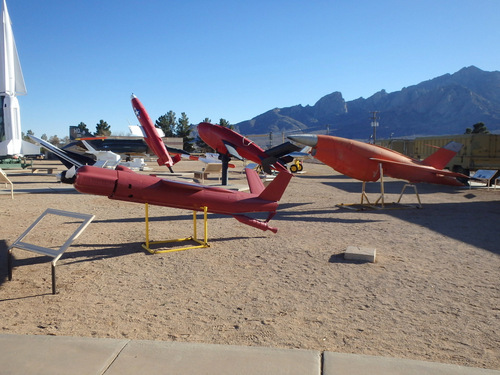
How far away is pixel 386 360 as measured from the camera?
118 inches

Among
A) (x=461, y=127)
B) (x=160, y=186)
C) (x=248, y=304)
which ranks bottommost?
(x=248, y=304)

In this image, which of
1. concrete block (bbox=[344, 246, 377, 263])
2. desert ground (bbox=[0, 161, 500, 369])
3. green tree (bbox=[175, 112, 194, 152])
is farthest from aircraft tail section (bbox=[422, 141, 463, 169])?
green tree (bbox=[175, 112, 194, 152])

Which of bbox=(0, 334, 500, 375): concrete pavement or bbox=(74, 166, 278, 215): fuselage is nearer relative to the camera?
bbox=(0, 334, 500, 375): concrete pavement

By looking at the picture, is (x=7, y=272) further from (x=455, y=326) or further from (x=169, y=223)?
(x=455, y=326)

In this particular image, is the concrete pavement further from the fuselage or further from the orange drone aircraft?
the orange drone aircraft

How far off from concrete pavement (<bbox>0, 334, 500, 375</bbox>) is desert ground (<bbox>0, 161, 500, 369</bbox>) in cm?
34

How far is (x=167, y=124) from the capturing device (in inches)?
2837

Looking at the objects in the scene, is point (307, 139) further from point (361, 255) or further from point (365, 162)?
point (361, 255)

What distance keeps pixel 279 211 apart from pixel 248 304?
6971mm

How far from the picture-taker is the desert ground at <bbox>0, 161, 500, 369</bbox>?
3.63m

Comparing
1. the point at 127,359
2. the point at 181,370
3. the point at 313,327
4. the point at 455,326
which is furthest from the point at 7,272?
the point at 455,326

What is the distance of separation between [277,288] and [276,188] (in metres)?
2.91

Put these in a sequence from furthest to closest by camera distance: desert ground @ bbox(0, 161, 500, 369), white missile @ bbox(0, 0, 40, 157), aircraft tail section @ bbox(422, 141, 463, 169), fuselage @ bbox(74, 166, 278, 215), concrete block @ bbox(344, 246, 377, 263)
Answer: white missile @ bbox(0, 0, 40, 157)
aircraft tail section @ bbox(422, 141, 463, 169)
fuselage @ bbox(74, 166, 278, 215)
concrete block @ bbox(344, 246, 377, 263)
desert ground @ bbox(0, 161, 500, 369)

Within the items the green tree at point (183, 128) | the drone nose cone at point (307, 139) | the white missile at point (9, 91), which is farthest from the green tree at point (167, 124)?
the drone nose cone at point (307, 139)
